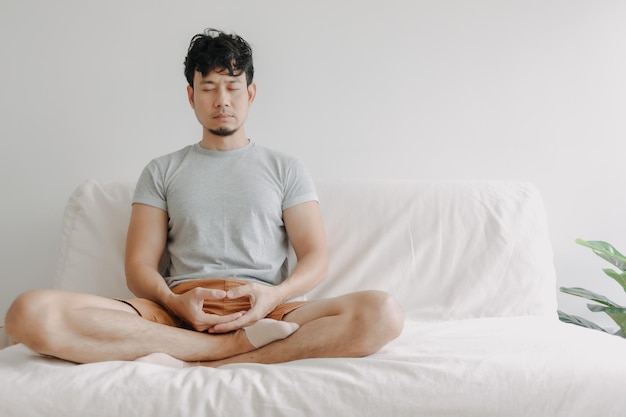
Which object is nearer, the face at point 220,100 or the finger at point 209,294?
the finger at point 209,294

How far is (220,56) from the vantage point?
2.16 meters

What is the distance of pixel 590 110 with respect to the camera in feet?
8.82

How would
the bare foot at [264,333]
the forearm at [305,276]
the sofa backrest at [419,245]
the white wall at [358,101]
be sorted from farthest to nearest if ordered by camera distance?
the white wall at [358,101] → the sofa backrest at [419,245] → the forearm at [305,276] → the bare foot at [264,333]

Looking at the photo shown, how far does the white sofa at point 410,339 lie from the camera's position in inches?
56.1

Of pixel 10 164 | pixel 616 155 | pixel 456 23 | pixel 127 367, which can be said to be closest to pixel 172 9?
pixel 10 164

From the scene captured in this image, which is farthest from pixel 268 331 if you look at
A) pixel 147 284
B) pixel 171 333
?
pixel 147 284

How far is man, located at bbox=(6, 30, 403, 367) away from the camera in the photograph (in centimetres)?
164

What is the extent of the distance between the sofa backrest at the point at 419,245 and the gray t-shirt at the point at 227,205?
0.16 meters

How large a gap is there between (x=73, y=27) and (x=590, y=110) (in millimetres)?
1922

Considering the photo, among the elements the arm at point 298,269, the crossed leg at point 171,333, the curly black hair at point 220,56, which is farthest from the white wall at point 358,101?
the crossed leg at point 171,333

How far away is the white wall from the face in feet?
1.58

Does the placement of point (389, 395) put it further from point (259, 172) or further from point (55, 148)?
point (55, 148)

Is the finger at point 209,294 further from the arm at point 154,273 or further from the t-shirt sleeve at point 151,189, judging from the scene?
the t-shirt sleeve at point 151,189

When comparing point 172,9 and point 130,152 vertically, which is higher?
point 172,9
